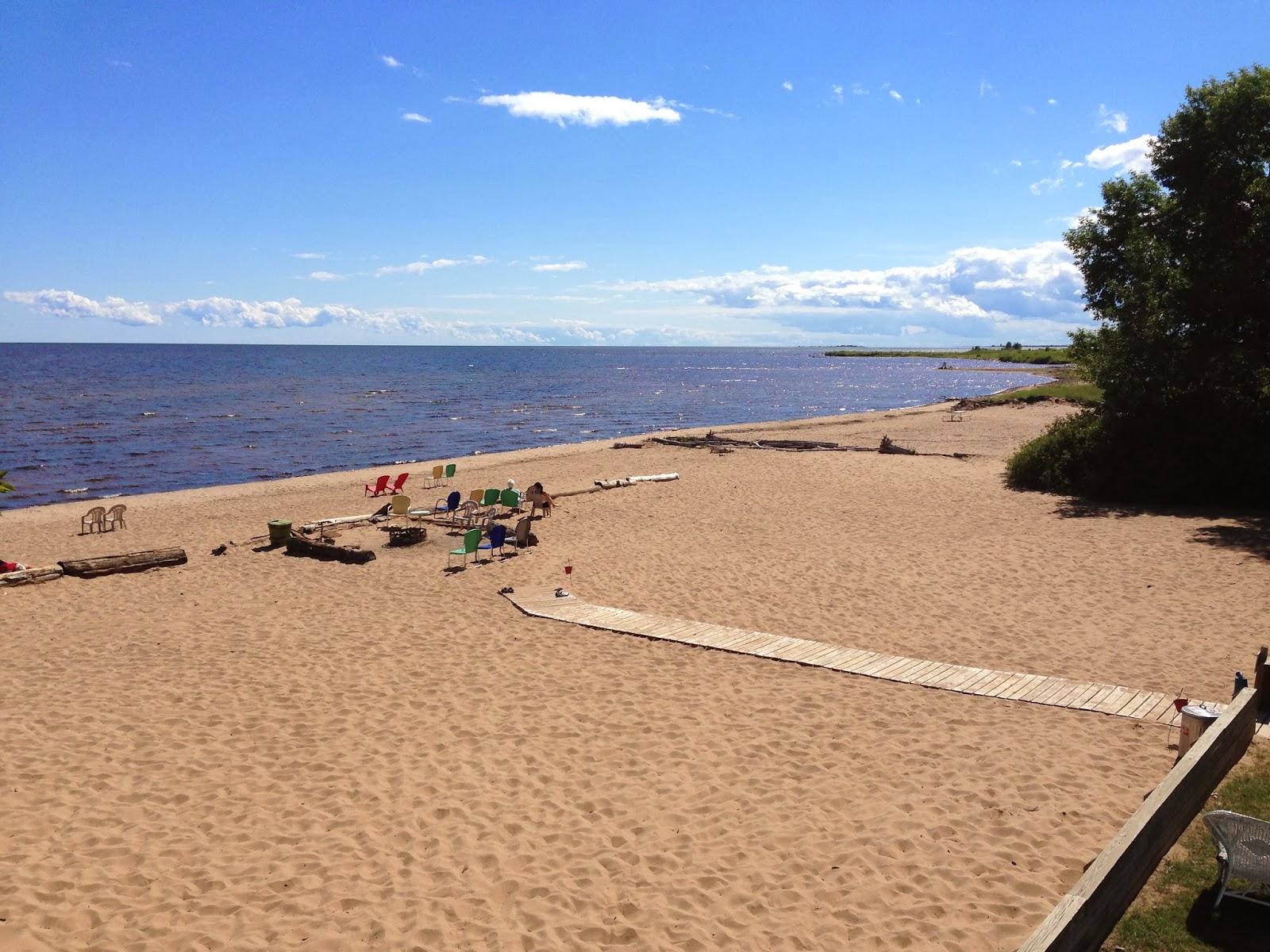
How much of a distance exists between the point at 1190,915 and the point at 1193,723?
2.22 meters

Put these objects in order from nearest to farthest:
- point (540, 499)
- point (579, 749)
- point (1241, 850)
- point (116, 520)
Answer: point (1241, 850)
point (579, 749)
point (540, 499)
point (116, 520)

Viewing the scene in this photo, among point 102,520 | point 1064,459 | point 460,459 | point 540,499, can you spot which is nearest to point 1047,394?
point 1064,459

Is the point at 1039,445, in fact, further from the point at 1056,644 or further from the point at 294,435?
the point at 294,435

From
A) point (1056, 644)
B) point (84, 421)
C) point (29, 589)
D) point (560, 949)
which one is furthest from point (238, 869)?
point (84, 421)

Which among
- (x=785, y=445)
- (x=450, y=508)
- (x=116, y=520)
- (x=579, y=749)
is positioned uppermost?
(x=785, y=445)

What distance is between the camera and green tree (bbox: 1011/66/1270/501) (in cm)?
1747

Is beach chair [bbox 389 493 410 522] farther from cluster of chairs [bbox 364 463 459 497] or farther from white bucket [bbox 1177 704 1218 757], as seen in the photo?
white bucket [bbox 1177 704 1218 757]

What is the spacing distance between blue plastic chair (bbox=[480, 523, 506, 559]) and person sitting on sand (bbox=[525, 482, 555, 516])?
317 cm

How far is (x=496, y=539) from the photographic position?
1512 cm

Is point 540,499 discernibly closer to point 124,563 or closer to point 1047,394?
point 124,563

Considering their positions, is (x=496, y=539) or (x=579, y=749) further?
(x=496, y=539)

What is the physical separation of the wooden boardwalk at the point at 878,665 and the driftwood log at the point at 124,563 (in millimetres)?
7082

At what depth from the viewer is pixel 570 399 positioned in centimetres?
6906

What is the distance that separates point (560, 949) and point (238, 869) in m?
2.45
